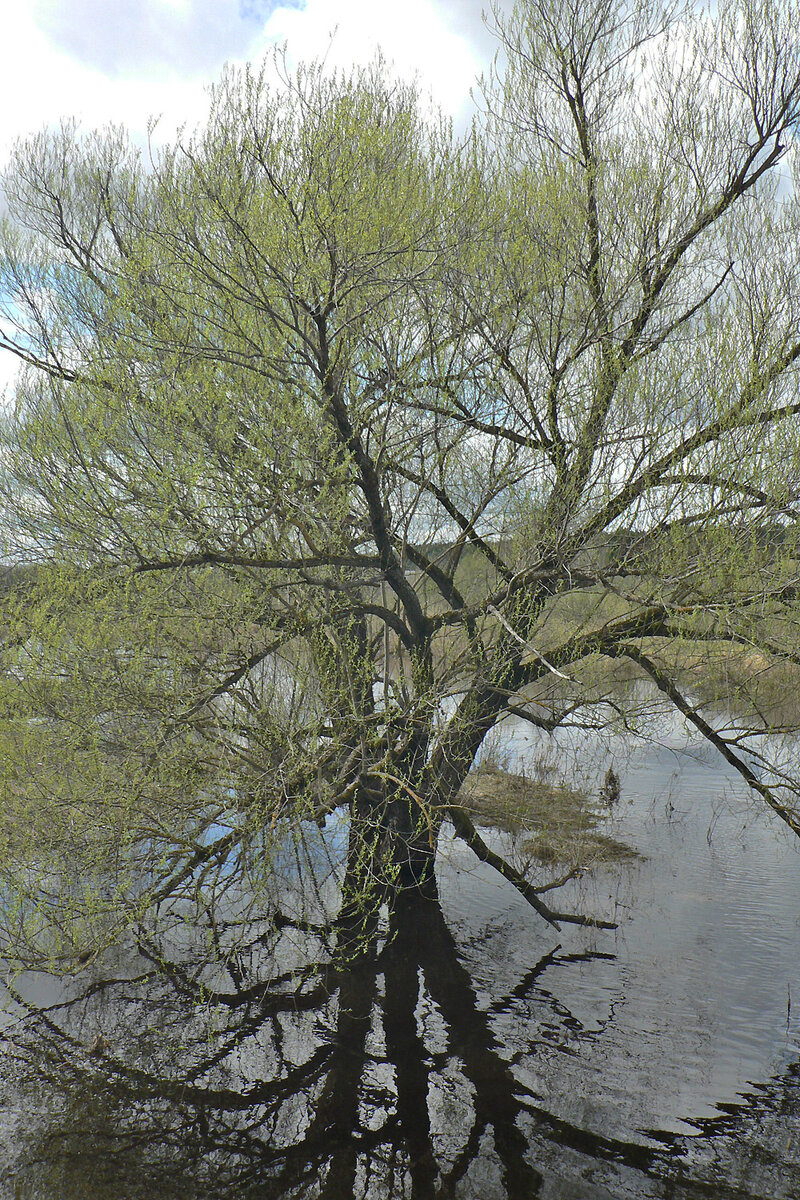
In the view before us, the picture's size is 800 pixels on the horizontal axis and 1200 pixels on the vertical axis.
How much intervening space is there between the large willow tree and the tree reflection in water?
3.36ft

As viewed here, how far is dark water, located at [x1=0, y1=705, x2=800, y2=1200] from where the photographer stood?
4832 mm

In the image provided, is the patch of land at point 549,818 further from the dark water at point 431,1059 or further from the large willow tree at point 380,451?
the large willow tree at point 380,451

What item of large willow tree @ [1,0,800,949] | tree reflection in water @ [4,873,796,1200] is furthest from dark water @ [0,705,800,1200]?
large willow tree @ [1,0,800,949]

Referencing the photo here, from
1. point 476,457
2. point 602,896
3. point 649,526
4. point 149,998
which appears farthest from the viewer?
point 602,896

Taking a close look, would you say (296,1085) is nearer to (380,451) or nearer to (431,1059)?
(431,1059)

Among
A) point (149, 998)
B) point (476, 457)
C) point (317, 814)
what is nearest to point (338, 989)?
point (149, 998)

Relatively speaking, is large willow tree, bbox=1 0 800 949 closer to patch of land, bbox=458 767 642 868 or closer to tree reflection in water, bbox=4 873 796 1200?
tree reflection in water, bbox=4 873 796 1200

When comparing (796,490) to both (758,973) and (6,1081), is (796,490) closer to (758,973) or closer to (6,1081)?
(758,973)

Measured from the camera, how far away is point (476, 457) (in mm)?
7750

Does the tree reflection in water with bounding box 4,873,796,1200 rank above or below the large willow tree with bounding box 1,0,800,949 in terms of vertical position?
below

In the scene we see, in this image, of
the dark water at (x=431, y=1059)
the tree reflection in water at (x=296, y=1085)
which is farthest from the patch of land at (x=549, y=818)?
the tree reflection in water at (x=296, y=1085)

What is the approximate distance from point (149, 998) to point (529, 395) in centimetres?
577

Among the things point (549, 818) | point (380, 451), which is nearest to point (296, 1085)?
point (380, 451)

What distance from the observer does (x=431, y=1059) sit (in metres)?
5.92
